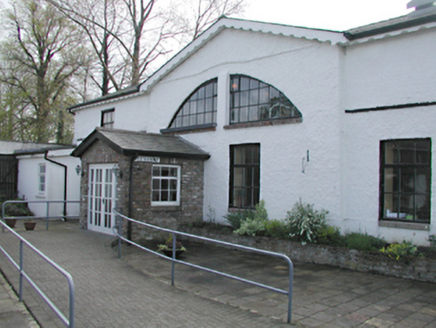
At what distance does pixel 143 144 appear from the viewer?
37.1 feet

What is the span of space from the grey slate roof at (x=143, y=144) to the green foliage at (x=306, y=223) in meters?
3.97

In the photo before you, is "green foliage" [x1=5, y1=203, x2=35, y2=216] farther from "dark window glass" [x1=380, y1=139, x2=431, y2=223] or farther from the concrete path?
"dark window glass" [x1=380, y1=139, x2=431, y2=223]

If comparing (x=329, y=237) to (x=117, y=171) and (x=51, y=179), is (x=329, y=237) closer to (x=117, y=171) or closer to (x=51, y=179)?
(x=117, y=171)

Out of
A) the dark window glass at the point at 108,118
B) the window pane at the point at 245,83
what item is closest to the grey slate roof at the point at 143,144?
the window pane at the point at 245,83

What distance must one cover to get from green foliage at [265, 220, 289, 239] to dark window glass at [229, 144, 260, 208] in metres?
1.40

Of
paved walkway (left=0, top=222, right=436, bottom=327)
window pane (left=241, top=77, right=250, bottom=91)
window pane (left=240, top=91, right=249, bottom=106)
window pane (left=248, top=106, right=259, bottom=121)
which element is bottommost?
paved walkway (left=0, top=222, right=436, bottom=327)

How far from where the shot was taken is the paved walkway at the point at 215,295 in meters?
5.07

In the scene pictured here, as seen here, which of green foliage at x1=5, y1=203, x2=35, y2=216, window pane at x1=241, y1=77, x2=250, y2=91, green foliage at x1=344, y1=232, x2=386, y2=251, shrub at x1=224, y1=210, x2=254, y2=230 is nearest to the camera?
green foliage at x1=344, y1=232, x2=386, y2=251

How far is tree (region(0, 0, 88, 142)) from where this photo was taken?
26.7 meters

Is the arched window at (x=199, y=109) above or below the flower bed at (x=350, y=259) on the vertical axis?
above

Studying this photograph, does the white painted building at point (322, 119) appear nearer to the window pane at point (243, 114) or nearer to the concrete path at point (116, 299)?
the window pane at point (243, 114)

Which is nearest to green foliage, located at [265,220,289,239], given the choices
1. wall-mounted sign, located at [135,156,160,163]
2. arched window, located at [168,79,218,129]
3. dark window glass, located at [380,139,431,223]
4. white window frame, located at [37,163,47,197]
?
dark window glass, located at [380,139,431,223]

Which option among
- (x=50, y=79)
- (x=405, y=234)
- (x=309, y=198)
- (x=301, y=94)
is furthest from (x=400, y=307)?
(x=50, y=79)

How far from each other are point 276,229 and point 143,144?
15.0ft
